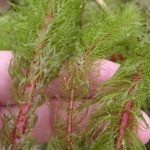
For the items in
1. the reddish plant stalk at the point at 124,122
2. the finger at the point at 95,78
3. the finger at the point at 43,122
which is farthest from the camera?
the finger at the point at 43,122

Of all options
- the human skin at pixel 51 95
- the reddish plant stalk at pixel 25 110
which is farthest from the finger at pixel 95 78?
the reddish plant stalk at pixel 25 110

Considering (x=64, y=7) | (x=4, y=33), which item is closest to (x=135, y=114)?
(x=64, y=7)

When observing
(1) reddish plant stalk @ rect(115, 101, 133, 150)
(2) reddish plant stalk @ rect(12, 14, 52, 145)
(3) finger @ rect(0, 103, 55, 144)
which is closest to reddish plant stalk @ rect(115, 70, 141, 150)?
(1) reddish plant stalk @ rect(115, 101, 133, 150)

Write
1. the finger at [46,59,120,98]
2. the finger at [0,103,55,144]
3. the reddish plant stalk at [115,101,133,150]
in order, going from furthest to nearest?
the finger at [0,103,55,144], the finger at [46,59,120,98], the reddish plant stalk at [115,101,133,150]

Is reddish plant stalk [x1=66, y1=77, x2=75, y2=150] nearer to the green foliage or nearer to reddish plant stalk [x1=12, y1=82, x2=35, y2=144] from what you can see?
the green foliage

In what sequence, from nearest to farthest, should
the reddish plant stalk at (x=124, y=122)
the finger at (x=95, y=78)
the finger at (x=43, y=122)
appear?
the reddish plant stalk at (x=124, y=122), the finger at (x=95, y=78), the finger at (x=43, y=122)

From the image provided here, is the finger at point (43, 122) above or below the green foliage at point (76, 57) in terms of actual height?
below

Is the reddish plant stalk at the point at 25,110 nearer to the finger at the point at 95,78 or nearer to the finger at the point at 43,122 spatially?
the finger at the point at 95,78

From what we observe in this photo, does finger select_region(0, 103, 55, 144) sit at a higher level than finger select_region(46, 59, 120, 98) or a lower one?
lower
